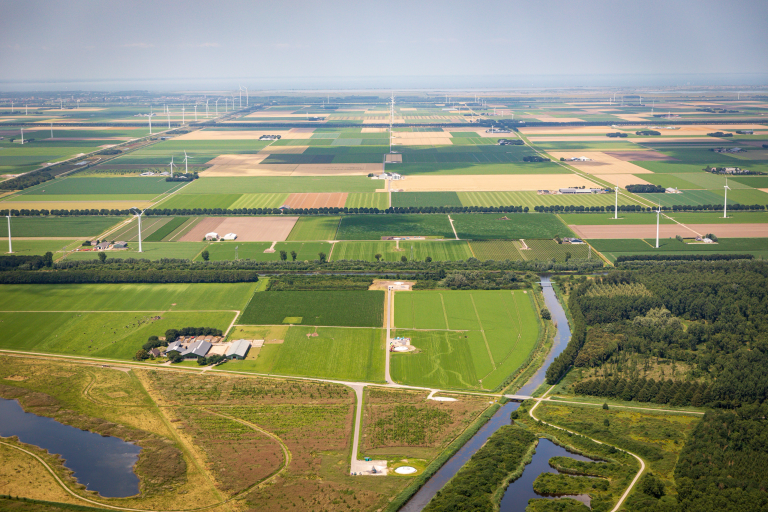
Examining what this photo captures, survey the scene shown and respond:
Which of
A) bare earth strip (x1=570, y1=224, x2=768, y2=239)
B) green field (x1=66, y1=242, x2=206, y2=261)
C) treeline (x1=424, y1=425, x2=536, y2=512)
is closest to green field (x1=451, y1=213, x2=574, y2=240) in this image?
bare earth strip (x1=570, y1=224, x2=768, y2=239)

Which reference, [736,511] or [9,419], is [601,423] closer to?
[736,511]

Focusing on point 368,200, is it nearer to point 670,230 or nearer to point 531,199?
point 531,199

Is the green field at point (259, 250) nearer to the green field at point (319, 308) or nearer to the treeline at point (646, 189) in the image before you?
the green field at point (319, 308)

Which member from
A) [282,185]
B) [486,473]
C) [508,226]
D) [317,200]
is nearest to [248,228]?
[317,200]

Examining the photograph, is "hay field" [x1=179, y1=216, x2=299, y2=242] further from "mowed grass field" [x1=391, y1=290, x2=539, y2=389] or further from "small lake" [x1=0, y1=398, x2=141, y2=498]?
"small lake" [x1=0, y1=398, x2=141, y2=498]

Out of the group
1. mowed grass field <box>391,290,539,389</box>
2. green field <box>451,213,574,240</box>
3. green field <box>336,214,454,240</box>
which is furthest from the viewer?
green field <box>336,214,454,240</box>
